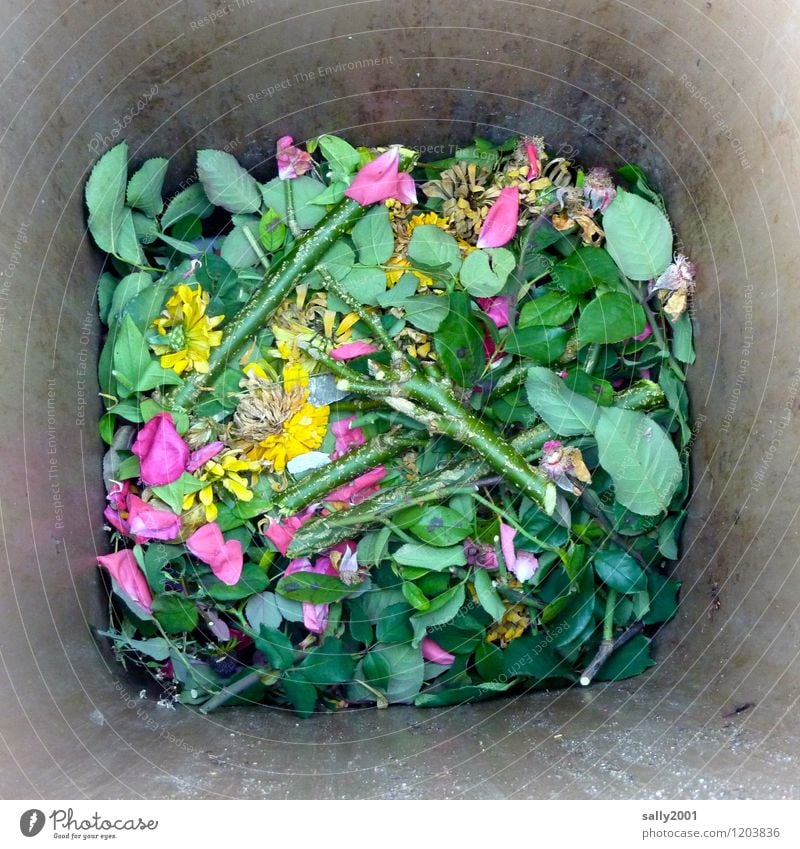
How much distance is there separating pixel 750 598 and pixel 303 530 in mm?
392

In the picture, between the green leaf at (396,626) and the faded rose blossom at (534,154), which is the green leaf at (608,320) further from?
the green leaf at (396,626)

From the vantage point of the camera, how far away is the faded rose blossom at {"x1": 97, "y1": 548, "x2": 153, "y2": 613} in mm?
693

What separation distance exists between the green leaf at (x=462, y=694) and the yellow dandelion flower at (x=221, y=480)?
0.82 ft

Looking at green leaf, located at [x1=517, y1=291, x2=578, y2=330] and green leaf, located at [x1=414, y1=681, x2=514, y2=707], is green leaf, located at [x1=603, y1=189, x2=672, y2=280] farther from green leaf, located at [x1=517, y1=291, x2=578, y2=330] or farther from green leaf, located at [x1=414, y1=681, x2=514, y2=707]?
green leaf, located at [x1=414, y1=681, x2=514, y2=707]

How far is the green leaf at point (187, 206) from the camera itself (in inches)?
30.1

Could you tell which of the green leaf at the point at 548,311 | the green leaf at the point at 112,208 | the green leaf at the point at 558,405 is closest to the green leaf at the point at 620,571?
the green leaf at the point at 558,405

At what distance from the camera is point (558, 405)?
0.66m

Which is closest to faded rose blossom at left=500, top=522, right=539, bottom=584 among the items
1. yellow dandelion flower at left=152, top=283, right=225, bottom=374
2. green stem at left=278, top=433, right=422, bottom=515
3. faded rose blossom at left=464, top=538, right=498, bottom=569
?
faded rose blossom at left=464, top=538, right=498, bottom=569

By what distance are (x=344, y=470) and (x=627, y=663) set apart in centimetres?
32
